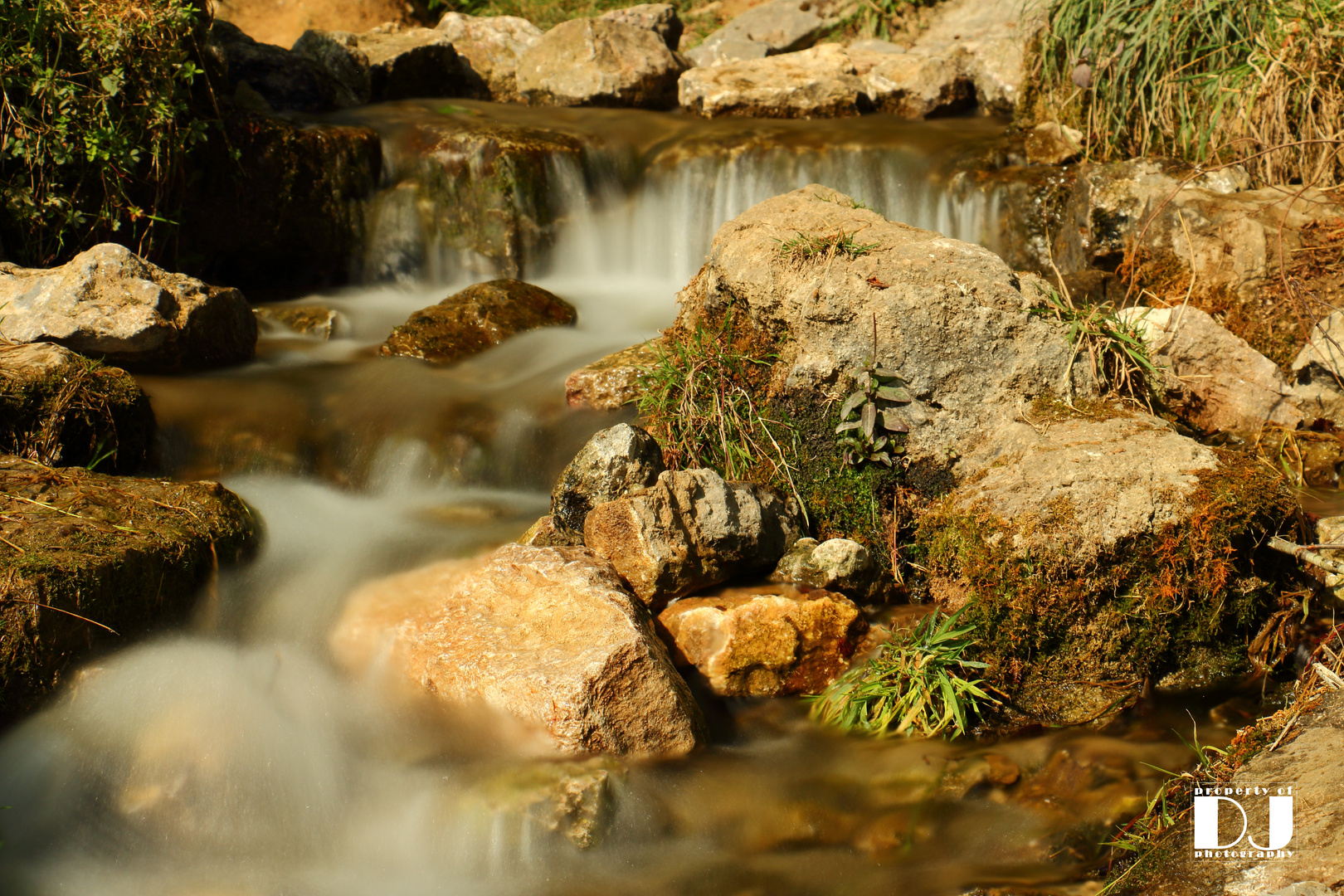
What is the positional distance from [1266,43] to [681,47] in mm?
A: 8180

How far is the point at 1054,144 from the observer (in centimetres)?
774

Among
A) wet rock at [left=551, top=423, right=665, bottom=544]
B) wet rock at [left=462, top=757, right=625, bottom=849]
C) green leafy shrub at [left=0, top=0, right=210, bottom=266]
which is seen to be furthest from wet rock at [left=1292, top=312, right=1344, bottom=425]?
green leafy shrub at [left=0, top=0, right=210, bottom=266]

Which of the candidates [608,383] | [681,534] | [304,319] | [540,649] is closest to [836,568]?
[681,534]

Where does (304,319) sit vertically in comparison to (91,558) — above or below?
above

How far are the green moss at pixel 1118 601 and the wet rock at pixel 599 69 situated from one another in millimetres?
8361

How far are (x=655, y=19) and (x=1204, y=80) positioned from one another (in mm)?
7708

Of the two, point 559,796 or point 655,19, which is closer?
point 559,796

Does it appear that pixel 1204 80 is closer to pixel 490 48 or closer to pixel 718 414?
pixel 718 414

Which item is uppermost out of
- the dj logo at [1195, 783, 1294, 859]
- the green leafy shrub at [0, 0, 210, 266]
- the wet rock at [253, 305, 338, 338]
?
the green leafy shrub at [0, 0, 210, 266]

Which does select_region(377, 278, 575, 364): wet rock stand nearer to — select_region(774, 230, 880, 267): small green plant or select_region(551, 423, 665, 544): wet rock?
select_region(551, 423, 665, 544): wet rock

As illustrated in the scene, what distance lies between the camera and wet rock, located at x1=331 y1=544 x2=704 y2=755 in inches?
122

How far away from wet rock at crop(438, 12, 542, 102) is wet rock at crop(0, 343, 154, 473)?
744cm

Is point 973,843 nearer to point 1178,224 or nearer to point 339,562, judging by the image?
point 339,562

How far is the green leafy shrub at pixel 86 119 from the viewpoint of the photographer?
5.84 m
